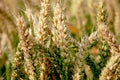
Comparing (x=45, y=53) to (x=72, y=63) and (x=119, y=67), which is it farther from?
(x=119, y=67)

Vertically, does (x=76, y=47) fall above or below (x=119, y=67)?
above

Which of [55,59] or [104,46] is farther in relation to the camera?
[104,46]

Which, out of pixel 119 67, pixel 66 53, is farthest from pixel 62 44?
pixel 119 67

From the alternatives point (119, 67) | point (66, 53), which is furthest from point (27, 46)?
point (119, 67)

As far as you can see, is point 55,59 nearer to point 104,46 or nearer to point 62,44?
point 62,44

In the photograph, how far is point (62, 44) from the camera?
1.20 m

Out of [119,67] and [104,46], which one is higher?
[104,46]

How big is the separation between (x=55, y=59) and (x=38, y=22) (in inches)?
4.8

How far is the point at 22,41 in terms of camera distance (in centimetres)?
115

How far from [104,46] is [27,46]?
0.95ft

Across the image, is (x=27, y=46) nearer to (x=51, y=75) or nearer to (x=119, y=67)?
(x=51, y=75)

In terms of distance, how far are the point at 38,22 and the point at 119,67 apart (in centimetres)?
27

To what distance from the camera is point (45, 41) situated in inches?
47.4

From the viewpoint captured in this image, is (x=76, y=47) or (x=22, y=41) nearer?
(x=22, y=41)
